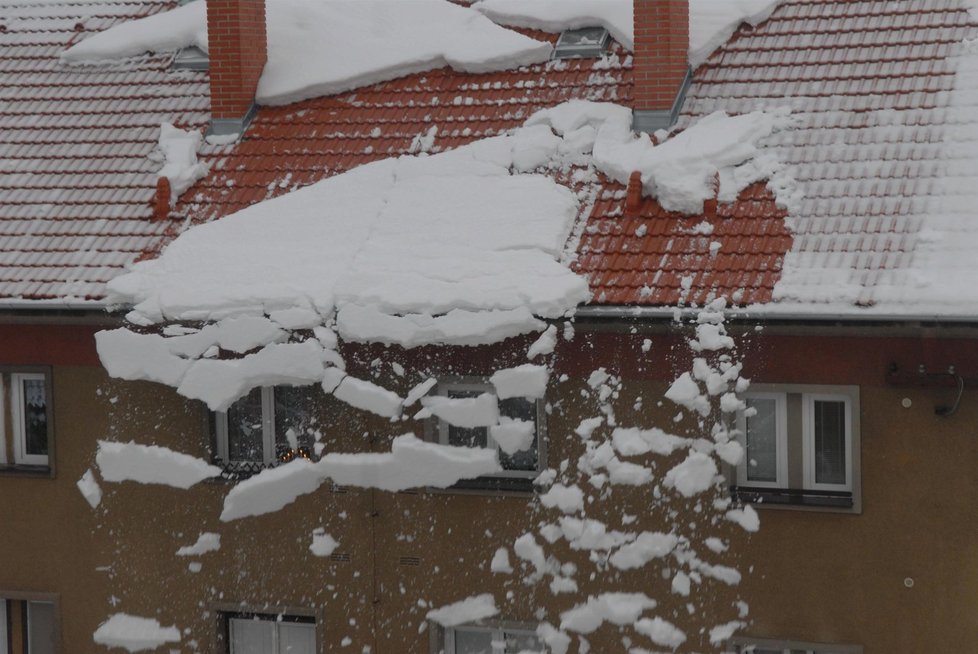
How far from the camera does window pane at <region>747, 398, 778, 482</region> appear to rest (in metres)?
8.79

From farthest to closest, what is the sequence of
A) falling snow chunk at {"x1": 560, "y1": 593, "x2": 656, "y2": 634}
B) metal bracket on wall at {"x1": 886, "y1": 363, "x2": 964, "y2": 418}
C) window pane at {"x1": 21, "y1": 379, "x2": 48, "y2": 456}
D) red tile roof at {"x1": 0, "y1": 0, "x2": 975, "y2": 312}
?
window pane at {"x1": 21, "y1": 379, "x2": 48, "y2": 456} < falling snow chunk at {"x1": 560, "y1": 593, "x2": 656, "y2": 634} < red tile roof at {"x1": 0, "y1": 0, "x2": 975, "y2": 312} < metal bracket on wall at {"x1": 886, "y1": 363, "x2": 964, "y2": 418}

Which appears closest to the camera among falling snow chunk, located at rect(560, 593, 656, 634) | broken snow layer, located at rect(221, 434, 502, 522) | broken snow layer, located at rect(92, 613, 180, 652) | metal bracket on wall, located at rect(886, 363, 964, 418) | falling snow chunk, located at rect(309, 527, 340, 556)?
metal bracket on wall, located at rect(886, 363, 964, 418)

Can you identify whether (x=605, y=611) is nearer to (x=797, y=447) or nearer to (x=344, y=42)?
(x=797, y=447)

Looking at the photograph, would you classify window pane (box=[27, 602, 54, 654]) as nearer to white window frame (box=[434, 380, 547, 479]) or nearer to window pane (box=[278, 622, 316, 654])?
window pane (box=[278, 622, 316, 654])

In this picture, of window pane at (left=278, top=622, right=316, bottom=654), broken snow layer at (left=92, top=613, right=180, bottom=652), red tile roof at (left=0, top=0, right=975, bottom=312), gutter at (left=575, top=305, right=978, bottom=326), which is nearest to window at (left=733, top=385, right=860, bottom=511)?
gutter at (left=575, top=305, right=978, bottom=326)

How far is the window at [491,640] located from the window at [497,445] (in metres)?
1.09

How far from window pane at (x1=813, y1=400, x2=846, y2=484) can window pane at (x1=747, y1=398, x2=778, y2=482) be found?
11.5 inches

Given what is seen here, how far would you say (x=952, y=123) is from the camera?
30.5ft

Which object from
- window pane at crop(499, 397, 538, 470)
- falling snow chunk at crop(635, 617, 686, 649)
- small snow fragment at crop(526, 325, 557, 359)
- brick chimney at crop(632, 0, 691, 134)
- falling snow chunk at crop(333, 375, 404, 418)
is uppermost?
brick chimney at crop(632, 0, 691, 134)

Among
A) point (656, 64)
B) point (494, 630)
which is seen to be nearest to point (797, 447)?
point (494, 630)

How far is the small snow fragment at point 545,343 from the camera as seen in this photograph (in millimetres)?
8789

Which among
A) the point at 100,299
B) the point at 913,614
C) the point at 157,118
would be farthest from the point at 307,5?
the point at 913,614

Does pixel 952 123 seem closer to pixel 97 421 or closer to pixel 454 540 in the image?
pixel 454 540

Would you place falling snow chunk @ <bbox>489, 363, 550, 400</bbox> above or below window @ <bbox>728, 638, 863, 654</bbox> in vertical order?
above
